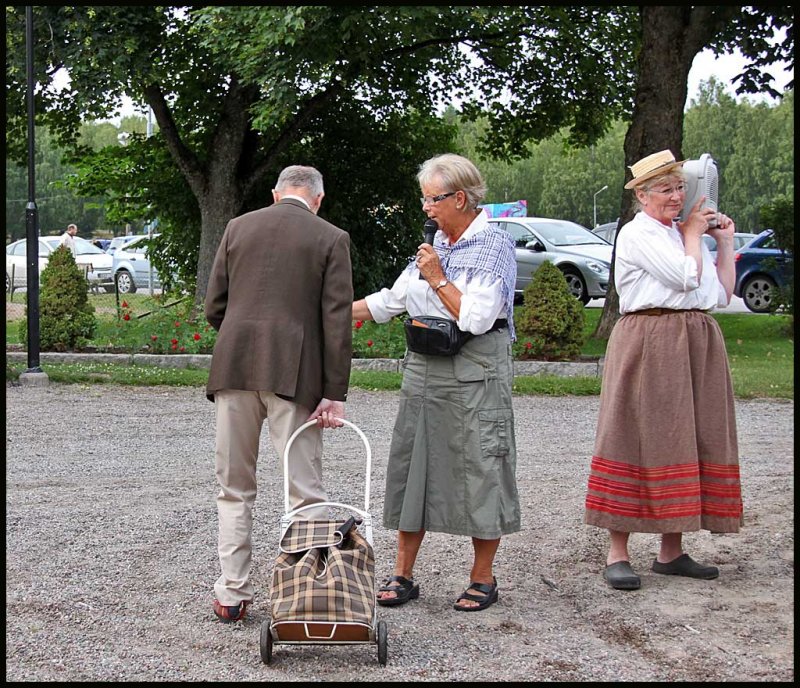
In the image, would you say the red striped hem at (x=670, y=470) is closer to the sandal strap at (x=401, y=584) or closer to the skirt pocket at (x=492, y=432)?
the skirt pocket at (x=492, y=432)

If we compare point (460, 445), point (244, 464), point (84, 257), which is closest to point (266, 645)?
point (244, 464)

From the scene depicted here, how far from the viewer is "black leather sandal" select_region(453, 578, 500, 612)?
5.07 meters

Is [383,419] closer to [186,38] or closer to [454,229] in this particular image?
[454,229]

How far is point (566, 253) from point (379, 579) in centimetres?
1793

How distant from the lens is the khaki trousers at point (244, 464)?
190 inches

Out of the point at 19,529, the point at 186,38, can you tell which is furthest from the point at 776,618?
the point at 186,38

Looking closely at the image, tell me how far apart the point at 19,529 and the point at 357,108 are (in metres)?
13.7

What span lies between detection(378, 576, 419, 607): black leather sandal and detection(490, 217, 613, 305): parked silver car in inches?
666

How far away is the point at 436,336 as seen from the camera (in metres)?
4.97

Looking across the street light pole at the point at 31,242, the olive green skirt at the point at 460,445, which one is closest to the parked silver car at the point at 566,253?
the street light pole at the point at 31,242

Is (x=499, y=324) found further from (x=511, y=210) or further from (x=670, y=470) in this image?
(x=511, y=210)

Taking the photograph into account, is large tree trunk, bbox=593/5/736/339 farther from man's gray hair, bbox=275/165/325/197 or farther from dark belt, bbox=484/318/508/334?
man's gray hair, bbox=275/165/325/197

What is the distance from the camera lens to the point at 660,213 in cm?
544

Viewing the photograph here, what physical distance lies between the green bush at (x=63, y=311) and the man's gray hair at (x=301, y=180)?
1029 cm
